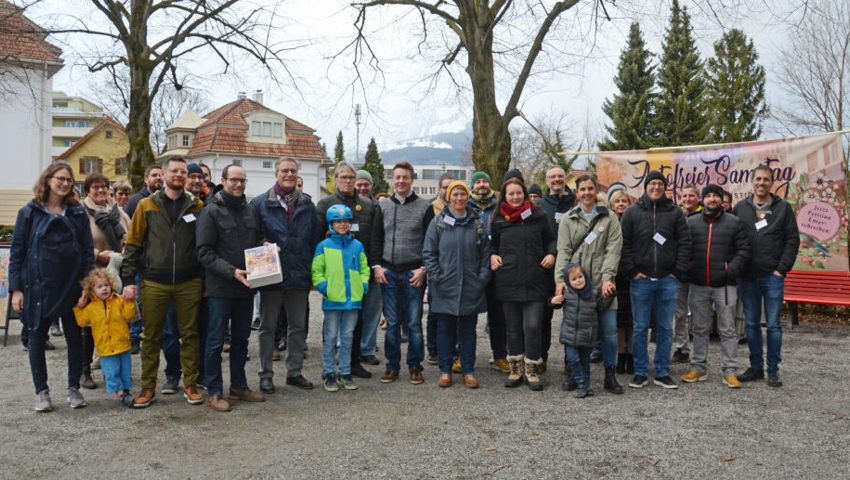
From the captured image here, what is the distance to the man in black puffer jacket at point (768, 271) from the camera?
6234 millimetres

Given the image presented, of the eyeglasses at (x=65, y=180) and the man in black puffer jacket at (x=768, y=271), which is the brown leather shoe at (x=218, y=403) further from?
the man in black puffer jacket at (x=768, y=271)

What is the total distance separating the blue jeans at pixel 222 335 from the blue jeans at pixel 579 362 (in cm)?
304

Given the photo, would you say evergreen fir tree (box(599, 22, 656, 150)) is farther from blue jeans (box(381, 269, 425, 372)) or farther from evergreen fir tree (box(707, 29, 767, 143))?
blue jeans (box(381, 269, 425, 372))

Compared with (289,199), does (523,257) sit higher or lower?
lower

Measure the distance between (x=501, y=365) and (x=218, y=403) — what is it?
3120 millimetres

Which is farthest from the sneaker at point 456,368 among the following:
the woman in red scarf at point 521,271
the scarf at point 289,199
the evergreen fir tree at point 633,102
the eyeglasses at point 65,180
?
the evergreen fir tree at point 633,102

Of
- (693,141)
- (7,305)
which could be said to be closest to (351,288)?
(7,305)

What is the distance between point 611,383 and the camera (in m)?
5.97

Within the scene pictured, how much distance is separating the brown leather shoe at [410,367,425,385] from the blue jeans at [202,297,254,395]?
5.60ft

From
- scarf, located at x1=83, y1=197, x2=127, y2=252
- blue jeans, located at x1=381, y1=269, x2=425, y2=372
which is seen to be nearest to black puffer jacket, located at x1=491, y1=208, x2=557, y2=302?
blue jeans, located at x1=381, y1=269, x2=425, y2=372

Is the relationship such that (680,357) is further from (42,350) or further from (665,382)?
(42,350)

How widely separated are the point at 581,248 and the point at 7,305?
7680 millimetres

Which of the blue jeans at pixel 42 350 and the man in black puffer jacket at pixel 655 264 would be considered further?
the man in black puffer jacket at pixel 655 264

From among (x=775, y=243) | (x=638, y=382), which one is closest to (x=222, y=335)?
(x=638, y=382)
